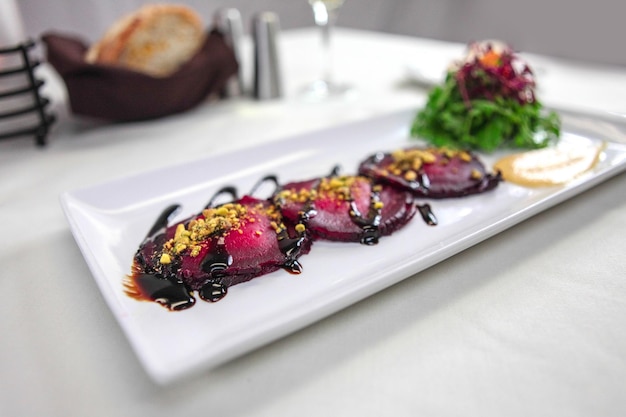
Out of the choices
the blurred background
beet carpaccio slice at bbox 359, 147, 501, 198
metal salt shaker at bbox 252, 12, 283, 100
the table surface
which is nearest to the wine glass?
metal salt shaker at bbox 252, 12, 283, 100

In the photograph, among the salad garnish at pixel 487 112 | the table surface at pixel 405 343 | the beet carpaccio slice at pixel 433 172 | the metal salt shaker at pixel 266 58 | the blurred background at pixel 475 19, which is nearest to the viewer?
the table surface at pixel 405 343

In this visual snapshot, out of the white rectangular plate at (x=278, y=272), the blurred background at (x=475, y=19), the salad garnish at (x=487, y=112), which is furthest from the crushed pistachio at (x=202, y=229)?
the blurred background at (x=475, y=19)

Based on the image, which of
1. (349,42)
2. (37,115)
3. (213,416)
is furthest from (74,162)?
(349,42)

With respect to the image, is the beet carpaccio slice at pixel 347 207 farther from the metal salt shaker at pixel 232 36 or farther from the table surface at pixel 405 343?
the metal salt shaker at pixel 232 36

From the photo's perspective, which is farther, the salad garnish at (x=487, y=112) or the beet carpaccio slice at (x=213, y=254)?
the salad garnish at (x=487, y=112)

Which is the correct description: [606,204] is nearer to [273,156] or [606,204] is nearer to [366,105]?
[273,156]
